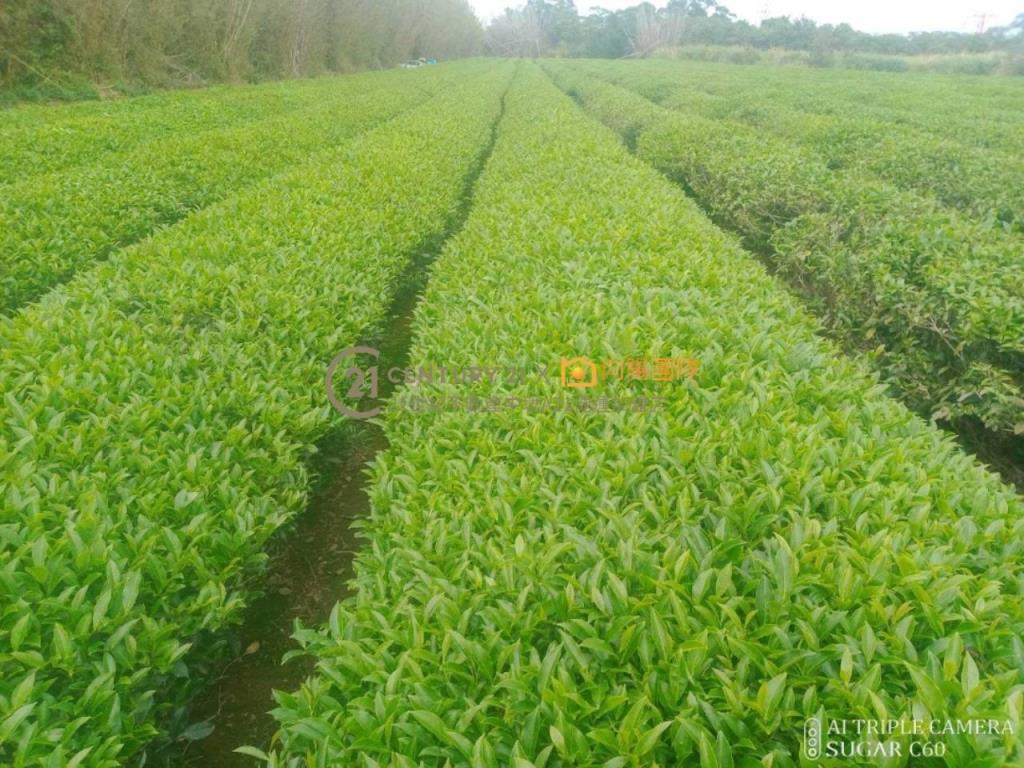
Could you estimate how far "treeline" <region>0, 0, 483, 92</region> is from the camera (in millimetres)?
16172

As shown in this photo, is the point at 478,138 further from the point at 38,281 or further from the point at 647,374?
the point at 647,374

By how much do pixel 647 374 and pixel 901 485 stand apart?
46.9 inches

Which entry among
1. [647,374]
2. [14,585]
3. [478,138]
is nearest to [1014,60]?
[478,138]

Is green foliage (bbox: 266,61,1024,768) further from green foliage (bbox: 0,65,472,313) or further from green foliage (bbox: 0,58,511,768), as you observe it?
green foliage (bbox: 0,65,472,313)

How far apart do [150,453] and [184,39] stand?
83.0 feet

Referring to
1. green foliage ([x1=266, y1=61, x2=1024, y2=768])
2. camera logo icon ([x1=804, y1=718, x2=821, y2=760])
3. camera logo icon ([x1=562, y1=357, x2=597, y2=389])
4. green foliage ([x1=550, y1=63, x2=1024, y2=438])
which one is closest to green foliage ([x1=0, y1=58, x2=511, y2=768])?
green foliage ([x1=266, y1=61, x2=1024, y2=768])

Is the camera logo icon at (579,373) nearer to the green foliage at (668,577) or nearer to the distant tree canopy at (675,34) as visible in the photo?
the green foliage at (668,577)

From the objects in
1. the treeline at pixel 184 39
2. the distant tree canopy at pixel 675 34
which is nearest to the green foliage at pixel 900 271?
the treeline at pixel 184 39

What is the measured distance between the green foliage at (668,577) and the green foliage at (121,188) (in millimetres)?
4239

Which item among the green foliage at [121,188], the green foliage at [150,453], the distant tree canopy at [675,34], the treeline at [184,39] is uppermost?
the distant tree canopy at [675,34]

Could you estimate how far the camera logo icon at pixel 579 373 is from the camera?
9.94ft

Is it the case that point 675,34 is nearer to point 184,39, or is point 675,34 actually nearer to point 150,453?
point 184,39

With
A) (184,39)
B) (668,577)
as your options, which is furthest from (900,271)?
(184,39)

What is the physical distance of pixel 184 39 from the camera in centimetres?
2198
